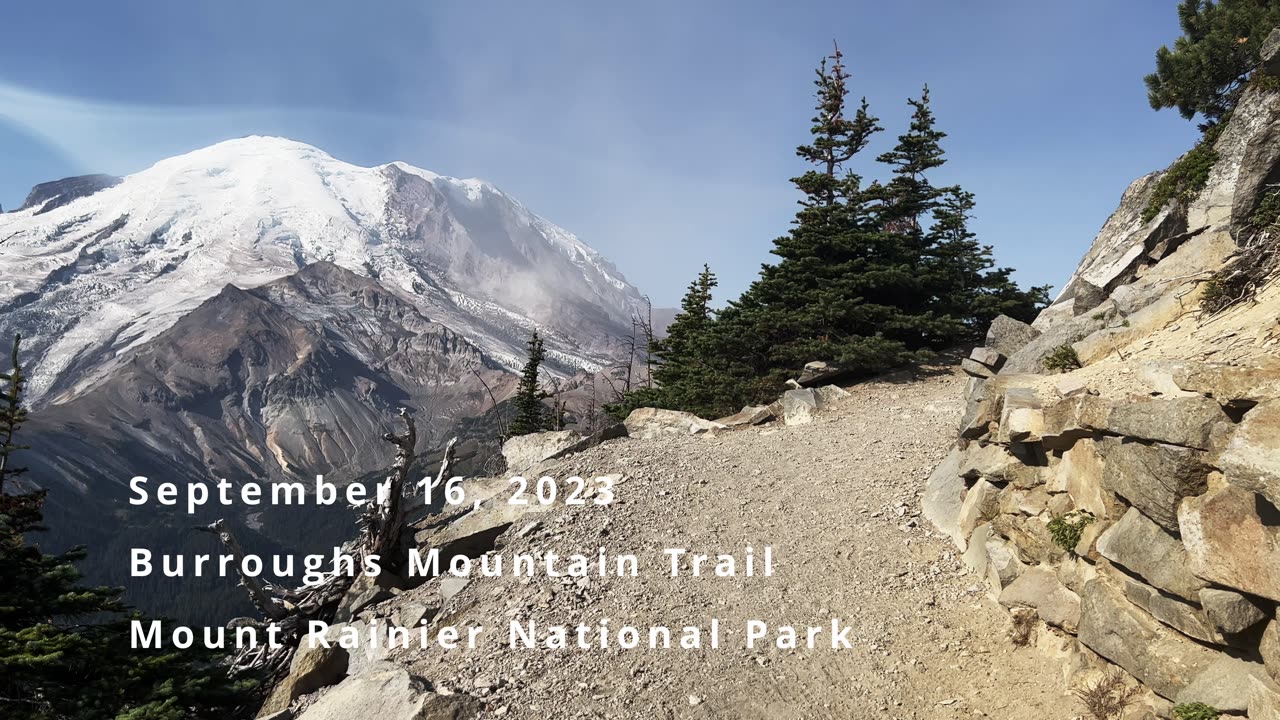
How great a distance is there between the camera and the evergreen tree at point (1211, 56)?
1570cm

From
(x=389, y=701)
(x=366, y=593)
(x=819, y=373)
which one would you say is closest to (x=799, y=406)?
(x=819, y=373)

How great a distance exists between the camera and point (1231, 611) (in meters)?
5.93

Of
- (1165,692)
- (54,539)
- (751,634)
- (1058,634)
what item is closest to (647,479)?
(751,634)

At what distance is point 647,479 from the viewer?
576 inches

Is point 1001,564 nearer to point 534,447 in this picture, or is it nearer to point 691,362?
point 534,447

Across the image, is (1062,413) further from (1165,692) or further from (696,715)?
(696,715)

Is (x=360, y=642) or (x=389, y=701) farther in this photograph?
(x=360, y=642)

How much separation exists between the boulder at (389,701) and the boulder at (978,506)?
7.51m

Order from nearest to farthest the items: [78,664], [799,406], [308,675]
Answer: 1. [78,664]
2. [308,675]
3. [799,406]

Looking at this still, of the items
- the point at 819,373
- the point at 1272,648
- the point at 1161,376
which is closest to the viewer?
the point at 1272,648

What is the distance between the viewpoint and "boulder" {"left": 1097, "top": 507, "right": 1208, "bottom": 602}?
6.48 metres

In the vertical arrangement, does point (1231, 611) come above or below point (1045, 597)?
above

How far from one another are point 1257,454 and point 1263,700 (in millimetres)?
2111

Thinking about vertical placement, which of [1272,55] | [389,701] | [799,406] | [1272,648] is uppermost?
[1272,55]
